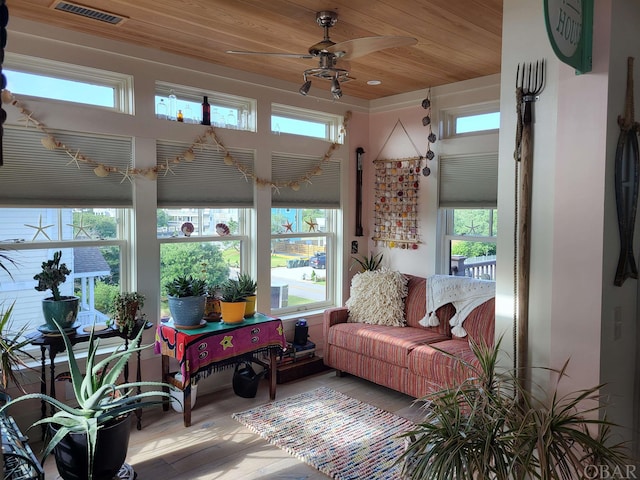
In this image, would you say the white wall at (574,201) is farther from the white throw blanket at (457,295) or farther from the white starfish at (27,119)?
the white starfish at (27,119)

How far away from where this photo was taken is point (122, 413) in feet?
8.22

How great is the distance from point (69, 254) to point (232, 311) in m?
1.25

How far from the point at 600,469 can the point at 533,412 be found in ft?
0.98

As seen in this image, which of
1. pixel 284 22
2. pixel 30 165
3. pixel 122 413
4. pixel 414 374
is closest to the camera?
pixel 122 413

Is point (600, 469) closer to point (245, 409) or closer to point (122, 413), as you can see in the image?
point (122, 413)

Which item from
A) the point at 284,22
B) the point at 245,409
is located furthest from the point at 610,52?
the point at 245,409

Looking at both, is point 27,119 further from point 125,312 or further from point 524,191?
point 524,191

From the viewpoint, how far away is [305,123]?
194 inches

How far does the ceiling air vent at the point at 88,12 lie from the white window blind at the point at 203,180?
1.01 meters

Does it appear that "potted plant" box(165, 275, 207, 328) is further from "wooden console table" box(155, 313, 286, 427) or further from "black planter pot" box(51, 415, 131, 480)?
"black planter pot" box(51, 415, 131, 480)

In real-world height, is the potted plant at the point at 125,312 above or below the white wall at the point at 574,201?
below

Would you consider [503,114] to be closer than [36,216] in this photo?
Yes

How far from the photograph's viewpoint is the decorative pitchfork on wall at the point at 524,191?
6.77ft

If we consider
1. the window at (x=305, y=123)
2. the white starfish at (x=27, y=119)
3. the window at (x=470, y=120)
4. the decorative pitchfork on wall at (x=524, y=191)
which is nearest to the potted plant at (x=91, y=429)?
the white starfish at (x=27, y=119)
